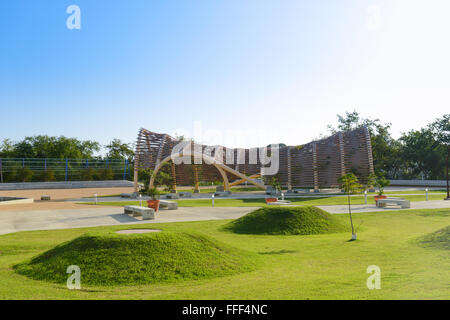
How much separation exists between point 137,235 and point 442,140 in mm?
50015

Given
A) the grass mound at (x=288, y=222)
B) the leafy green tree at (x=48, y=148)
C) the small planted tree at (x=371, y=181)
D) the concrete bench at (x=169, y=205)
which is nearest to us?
the grass mound at (x=288, y=222)

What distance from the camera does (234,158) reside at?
38.8 metres

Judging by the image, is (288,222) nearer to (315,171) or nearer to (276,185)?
(276,185)

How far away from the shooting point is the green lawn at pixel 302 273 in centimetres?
539

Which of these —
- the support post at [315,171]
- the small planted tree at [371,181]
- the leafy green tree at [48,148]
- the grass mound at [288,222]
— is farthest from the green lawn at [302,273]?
the leafy green tree at [48,148]

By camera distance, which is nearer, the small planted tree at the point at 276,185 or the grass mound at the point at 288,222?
the grass mound at the point at 288,222

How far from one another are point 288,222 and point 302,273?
670 centimetres

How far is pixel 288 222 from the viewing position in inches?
533

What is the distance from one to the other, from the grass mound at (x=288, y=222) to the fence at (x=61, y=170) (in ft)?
138

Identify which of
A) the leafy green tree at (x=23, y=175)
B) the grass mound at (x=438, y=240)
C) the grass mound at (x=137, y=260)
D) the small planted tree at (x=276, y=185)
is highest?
the leafy green tree at (x=23, y=175)

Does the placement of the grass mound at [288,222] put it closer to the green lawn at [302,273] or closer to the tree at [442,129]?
the green lawn at [302,273]

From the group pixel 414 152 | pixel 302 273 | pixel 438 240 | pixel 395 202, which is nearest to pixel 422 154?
pixel 414 152
